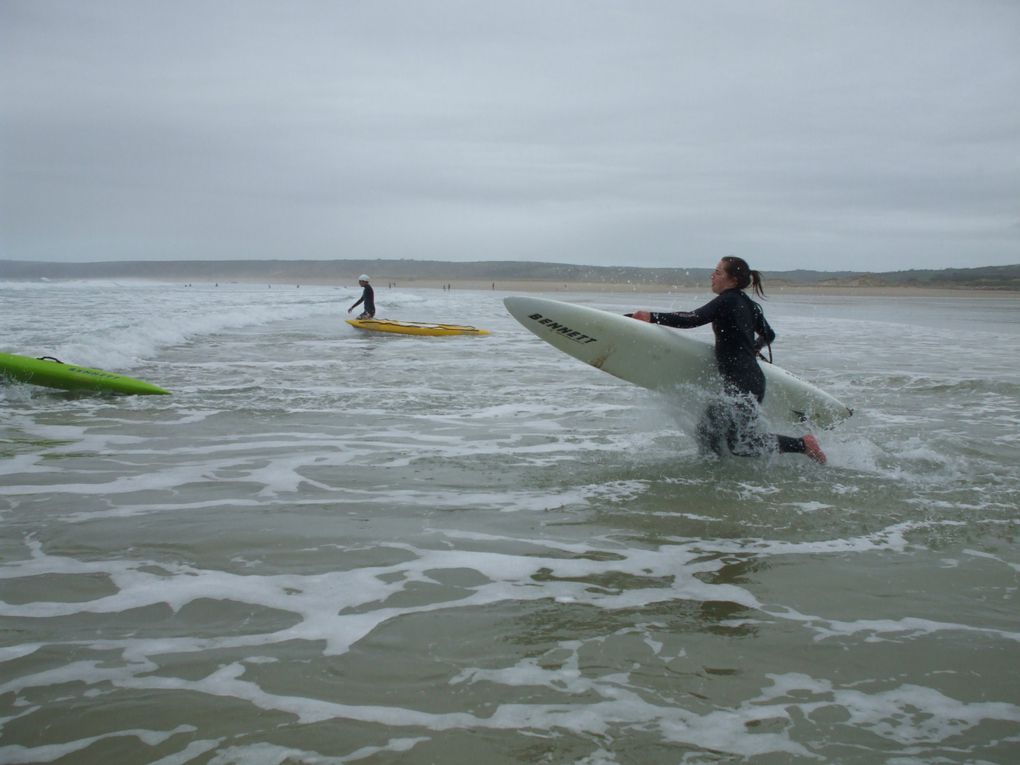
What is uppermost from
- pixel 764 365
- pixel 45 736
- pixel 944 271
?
pixel 944 271

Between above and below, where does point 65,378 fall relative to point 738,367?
below

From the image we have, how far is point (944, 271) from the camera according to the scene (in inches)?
4294

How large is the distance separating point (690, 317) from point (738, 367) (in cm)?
53

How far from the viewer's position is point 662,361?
6559mm

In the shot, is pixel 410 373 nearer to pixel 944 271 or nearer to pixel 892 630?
pixel 892 630

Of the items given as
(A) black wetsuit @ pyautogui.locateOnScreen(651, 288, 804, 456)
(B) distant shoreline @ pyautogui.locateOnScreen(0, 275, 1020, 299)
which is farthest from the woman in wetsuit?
(B) distant shoreline @ pyautogui.locateOnScreen(0, 275, 1020, 299)

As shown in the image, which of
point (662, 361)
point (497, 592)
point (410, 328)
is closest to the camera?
point (497, 592)

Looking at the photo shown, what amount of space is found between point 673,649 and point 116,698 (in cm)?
195

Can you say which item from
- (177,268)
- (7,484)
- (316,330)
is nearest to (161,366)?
(7,484)

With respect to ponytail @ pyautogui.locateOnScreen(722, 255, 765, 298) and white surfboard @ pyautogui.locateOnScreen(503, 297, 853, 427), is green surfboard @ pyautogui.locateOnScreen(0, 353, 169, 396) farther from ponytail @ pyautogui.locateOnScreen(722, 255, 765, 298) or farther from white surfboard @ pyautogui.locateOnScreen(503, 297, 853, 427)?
ponytail @ pyautogui.locateOnScreen(722, 255, 765, 298)

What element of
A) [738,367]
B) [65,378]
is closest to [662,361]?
[738,367]

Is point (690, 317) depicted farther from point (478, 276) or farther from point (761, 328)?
point (478, 276)

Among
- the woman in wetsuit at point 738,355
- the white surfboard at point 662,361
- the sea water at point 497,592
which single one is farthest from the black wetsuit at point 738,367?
the white surfboard at point 662,361

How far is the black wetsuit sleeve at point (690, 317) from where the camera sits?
5664mm
